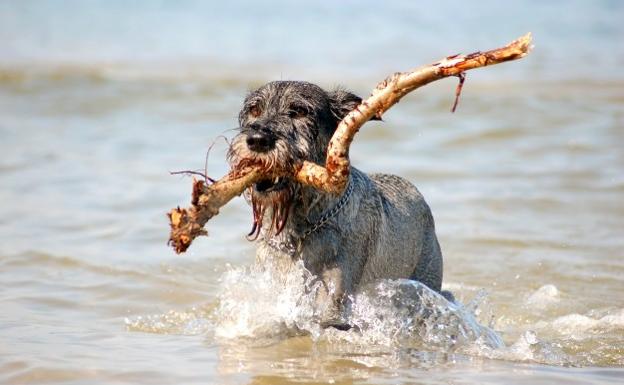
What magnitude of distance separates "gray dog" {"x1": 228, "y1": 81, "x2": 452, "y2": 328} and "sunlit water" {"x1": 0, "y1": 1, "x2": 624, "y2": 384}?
0.17 metres

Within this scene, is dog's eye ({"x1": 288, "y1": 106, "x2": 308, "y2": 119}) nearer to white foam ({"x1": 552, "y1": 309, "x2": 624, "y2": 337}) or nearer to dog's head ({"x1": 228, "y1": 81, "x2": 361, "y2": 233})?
dog's head ({"x1": 228, "y1": 81, "x2": 361, "y2": 233})

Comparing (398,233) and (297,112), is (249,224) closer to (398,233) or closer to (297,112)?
(398,233)

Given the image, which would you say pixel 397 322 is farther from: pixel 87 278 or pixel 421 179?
pixel 421 179

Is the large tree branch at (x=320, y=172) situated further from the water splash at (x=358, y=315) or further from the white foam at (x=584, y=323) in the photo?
the white foam at (x=584, y=323)

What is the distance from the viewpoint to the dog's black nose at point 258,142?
5930 mm

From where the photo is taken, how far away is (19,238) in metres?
9.46

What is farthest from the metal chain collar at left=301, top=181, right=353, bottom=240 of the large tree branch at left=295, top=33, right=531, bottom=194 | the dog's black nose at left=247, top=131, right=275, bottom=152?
the dog's black nose at left=247, top=131, right=275, bottom=152

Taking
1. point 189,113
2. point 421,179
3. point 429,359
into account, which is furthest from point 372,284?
point 189,113

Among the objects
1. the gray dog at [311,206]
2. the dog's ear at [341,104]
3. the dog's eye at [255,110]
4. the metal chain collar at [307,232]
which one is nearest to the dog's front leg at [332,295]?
the gray dog at [311,206]

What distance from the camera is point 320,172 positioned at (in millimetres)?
6004

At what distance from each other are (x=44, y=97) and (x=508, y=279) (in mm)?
10903

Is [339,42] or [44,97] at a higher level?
[339,42]

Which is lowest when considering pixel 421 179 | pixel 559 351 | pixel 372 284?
pixel 559 351

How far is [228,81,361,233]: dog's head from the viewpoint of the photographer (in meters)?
5.97
